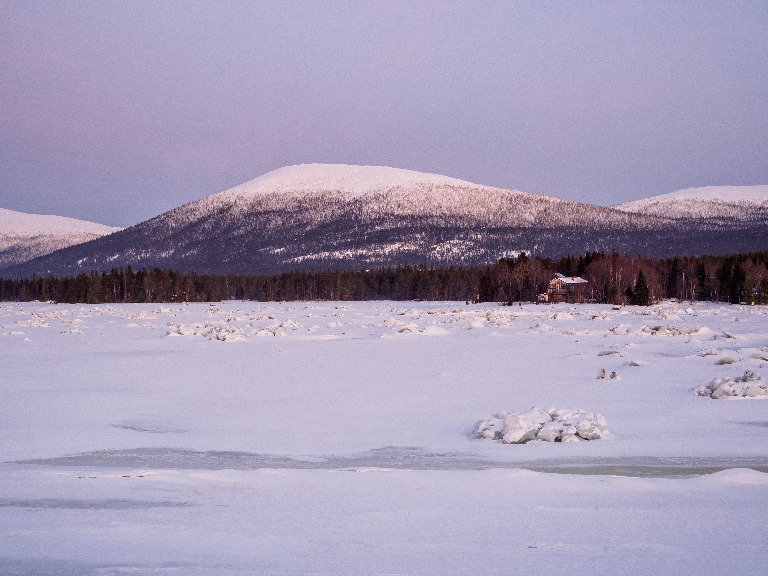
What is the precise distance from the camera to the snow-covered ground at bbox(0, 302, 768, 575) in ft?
17.0

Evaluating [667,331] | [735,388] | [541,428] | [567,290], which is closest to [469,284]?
[567,290]

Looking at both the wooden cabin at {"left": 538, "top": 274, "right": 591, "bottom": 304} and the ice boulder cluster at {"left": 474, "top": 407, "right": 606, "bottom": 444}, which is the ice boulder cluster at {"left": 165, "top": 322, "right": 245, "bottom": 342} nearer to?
the ice boulder cluster at {"left": 474, "top": 407, "right": 606, "bottom": 444}

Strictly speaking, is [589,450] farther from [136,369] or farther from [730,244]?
[730,244]

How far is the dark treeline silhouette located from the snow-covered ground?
60.0 metres

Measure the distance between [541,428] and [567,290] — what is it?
78.2 metres

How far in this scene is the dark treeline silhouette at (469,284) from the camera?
83562mm

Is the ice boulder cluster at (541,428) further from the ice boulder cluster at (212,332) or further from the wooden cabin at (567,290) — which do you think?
the wooden cabin at (567,290)

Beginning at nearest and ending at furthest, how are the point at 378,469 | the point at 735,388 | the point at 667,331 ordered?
the point at 378,469 < the point at 735,388 < the point at 667,331

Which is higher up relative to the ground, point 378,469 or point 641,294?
point 641,294

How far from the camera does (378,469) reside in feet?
27.3

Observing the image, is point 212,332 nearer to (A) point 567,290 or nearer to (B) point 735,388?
(B) point 735,388

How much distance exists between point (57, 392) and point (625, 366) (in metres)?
13.6

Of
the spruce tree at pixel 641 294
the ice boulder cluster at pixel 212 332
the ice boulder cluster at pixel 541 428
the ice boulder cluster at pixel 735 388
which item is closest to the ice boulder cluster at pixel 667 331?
the ice boulder cluster at pixel 735 388

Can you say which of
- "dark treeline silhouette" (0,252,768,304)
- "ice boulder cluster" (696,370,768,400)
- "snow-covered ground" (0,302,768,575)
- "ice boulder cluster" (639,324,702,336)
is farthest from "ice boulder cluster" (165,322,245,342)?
"dark treeline silhouette" (0,252,768,304)
